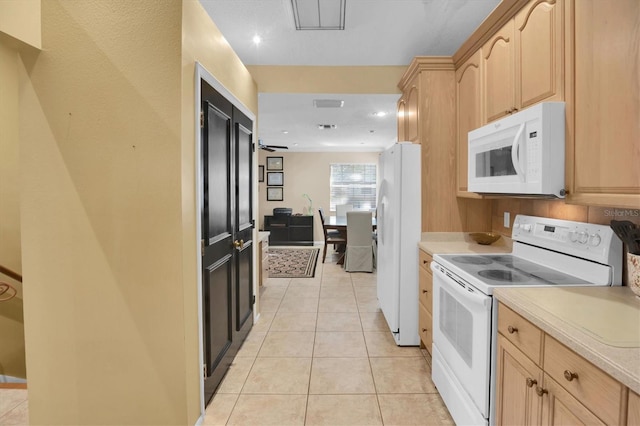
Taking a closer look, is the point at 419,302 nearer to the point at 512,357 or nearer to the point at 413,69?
the point at 512,357

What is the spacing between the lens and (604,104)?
125 cm

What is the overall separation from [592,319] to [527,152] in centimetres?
85

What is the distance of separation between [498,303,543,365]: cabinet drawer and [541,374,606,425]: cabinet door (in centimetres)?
9

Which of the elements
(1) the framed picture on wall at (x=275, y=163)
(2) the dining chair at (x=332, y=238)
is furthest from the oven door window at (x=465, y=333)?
(1) the framed picture on wall at (x=275, y=163)

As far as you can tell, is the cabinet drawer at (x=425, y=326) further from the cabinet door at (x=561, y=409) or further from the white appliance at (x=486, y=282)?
the cabinet door at (x=561, y=409)

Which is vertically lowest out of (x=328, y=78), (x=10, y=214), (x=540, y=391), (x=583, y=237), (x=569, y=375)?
(x=540, y=391)

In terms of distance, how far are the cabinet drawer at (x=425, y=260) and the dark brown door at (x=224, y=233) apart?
1.47 meters

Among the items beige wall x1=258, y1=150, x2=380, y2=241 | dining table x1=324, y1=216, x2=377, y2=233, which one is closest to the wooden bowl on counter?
dining table x1=324, y1=216, x2=377, y2=233

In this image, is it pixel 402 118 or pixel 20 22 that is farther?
pixel 402 118

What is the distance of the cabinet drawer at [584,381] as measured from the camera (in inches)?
33.6

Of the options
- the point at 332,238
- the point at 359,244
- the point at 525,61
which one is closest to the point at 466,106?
the point at 525,61

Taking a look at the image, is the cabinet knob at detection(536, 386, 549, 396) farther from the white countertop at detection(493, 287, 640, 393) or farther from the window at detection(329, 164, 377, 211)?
the window at detection(329, 164, 377, 211)

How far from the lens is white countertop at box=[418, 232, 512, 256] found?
236 cm

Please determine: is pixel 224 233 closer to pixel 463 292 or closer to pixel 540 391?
pixel 463 292
